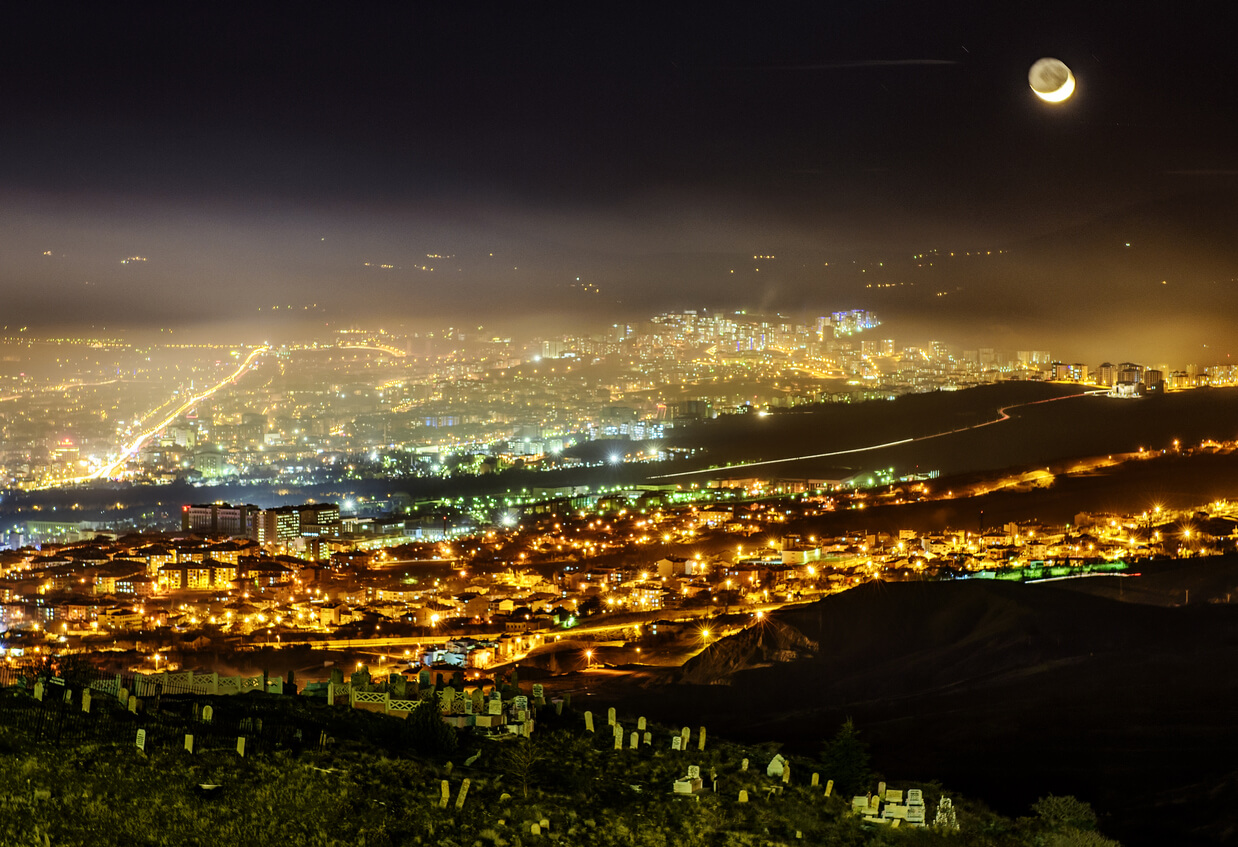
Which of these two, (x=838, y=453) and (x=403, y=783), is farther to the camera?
(x=838, y=453)

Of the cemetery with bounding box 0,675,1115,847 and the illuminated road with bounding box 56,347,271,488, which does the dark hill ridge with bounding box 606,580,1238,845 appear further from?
the illuminated road with bounding box 56,347,271,488

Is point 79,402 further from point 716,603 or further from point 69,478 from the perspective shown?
point 716,603

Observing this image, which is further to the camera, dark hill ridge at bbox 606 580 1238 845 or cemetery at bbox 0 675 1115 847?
dark hill ridge at bbox 606 580 1238 845

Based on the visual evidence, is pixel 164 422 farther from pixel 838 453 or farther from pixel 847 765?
pixel 847 765

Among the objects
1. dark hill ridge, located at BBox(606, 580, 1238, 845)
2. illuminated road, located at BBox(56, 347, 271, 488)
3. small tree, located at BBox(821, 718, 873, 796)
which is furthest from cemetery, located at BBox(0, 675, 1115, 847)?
illuminated road, located at BBox(56, 347, 271, 488)

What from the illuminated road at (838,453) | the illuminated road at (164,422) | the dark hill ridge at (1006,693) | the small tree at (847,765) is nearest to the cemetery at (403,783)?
the small tree at (847,765)

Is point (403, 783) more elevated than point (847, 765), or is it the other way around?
point (403, 783)

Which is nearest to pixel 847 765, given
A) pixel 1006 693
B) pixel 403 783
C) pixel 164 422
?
pixel 403 783

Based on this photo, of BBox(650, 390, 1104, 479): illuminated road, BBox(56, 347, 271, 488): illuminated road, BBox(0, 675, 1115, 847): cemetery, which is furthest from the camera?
BBox(56, 347, 271, 488): illuminated road

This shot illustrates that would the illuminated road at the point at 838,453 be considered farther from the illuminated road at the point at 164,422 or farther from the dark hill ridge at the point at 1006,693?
the dark hill ridge at the point at 1006,693
